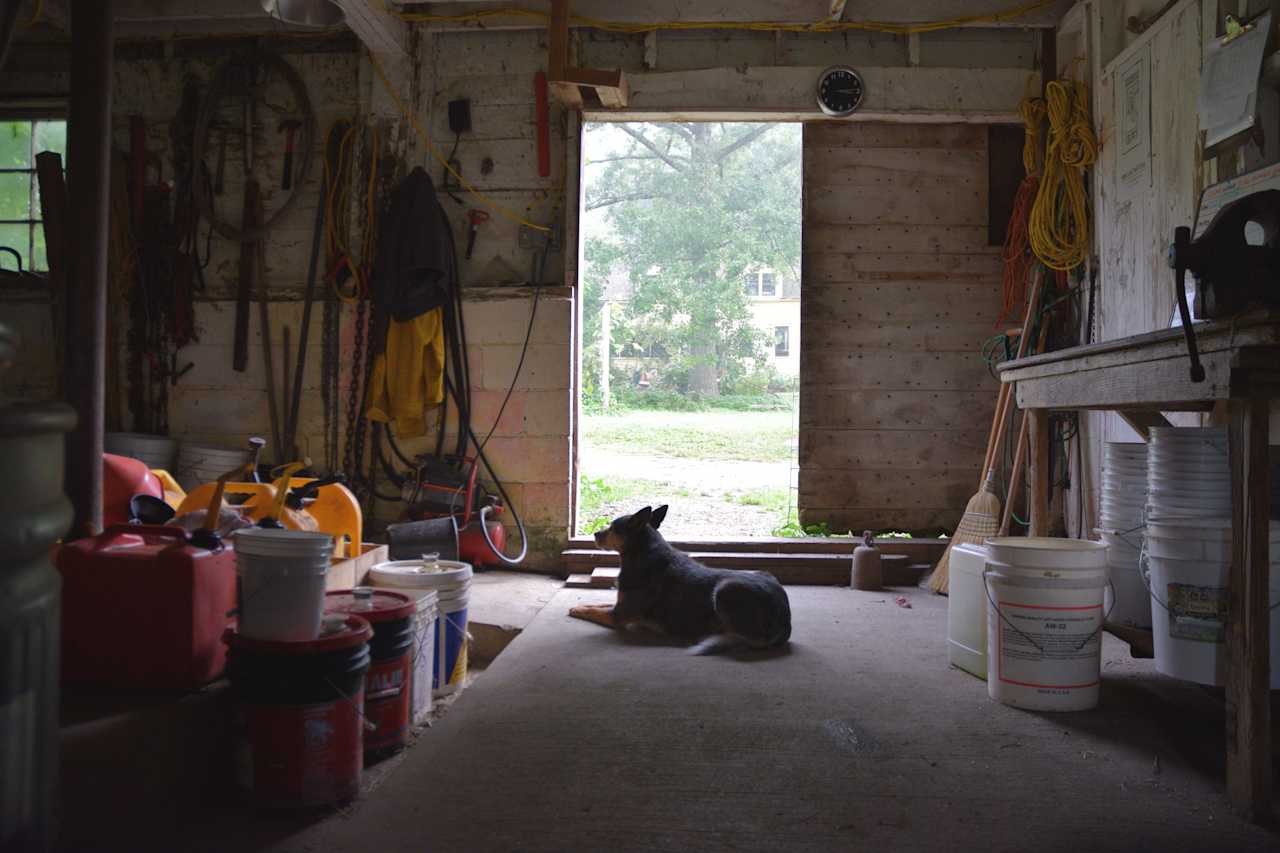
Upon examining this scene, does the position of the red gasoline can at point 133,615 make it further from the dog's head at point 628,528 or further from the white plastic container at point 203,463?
the white plastic container at point 203,463

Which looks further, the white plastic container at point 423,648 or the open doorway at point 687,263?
the open doorway at point 687,263

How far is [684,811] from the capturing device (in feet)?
6.75

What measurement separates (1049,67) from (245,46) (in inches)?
201

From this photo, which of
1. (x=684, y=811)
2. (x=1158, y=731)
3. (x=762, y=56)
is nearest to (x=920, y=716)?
(x=1158, y=731)

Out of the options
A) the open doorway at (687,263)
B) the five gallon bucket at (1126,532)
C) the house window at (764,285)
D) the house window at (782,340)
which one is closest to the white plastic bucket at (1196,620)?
the five gallon bucket at (1126,532)

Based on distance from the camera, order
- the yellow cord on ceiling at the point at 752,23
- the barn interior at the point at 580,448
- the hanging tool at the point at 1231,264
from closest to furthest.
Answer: the hanging tool at the point at 1231,264, the barn interior at the point at 580,448, the yellow cord on ceiling at the point at 752,23

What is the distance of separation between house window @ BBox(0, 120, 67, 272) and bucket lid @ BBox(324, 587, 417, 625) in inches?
181

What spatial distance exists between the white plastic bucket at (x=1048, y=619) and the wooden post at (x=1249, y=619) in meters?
0.57

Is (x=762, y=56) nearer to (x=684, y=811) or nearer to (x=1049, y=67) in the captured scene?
(x=1049, y=67)

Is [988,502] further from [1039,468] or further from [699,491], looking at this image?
[699,491]

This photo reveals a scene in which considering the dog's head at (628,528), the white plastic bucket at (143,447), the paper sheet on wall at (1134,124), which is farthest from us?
the white plastic bucket at (143,447)

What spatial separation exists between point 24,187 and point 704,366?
12.1 meters

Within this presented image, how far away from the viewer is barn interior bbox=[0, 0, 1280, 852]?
2045 millimetres

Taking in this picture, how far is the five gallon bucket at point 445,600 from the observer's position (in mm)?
3123
